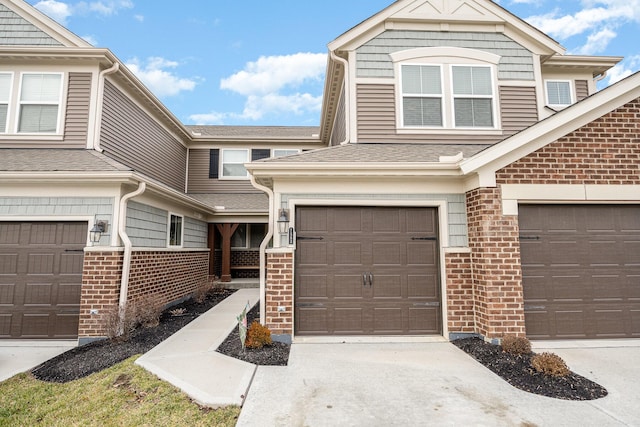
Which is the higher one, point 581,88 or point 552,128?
point 581,88

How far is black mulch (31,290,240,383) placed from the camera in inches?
195

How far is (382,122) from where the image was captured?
25.4ft

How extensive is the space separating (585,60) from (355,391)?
10.1m

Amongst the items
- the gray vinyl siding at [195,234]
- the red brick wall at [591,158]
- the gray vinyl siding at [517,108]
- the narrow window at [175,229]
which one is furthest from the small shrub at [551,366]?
the gray vinyl siding at [195,234]

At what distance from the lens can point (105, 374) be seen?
15.8ft

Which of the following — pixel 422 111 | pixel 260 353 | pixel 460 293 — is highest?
pixel 422 111

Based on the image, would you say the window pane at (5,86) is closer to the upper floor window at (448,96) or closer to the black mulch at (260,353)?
the black mulch at (260,353)

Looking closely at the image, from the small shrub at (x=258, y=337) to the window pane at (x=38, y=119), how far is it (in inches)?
267

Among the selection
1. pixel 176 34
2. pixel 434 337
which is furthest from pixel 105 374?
pixel 176 34

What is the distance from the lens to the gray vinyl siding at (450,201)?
620 centimetres

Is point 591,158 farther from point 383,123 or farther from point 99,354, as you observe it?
point 99,354

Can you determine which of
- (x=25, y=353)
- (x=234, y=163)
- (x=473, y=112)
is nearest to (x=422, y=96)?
(x=473, y=112)

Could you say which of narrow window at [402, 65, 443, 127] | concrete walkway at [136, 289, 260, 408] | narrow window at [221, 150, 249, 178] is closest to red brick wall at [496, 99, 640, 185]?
narrow window at [402, 65, 443, 127]

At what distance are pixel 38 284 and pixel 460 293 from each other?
7.97m
